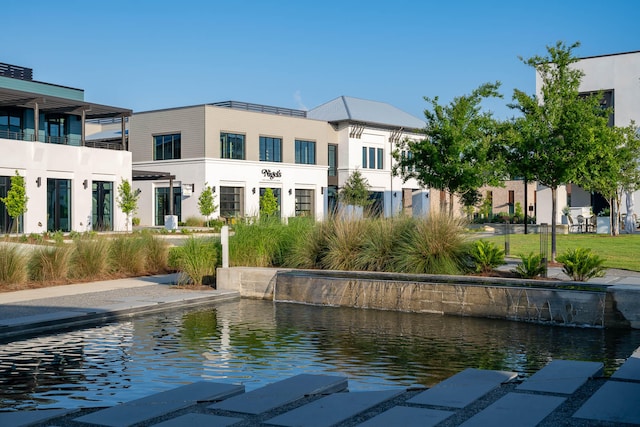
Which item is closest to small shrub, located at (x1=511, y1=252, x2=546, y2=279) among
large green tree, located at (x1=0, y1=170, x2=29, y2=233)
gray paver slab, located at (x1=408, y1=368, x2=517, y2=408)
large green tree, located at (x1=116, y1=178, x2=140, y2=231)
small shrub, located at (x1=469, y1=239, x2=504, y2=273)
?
small shrub, located at (x1=469, y1=239, x2=504, y2=273)

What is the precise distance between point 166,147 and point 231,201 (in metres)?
6.09

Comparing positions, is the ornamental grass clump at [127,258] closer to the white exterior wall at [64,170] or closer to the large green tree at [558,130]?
the large green tree at [558,130]

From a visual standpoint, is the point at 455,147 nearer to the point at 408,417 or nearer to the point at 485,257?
the point at 485,257

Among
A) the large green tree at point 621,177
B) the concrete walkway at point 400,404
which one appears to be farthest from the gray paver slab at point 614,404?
the large green tree at point 621,177

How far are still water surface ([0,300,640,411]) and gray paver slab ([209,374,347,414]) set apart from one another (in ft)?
2.48

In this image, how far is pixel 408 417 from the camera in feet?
17.7

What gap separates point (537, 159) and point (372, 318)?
9908mm

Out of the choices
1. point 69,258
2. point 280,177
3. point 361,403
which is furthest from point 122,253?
point 280,177

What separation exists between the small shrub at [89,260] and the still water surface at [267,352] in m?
5.06

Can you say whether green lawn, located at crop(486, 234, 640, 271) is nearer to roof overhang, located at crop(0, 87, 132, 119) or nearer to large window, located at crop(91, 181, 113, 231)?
large window, located at crop(91, 181, 113, 231)

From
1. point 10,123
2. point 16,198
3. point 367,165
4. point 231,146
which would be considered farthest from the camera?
point 367,165

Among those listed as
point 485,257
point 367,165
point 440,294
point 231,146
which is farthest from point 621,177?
point 367,165

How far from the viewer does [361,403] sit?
230 inches

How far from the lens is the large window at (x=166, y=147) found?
51188mm
